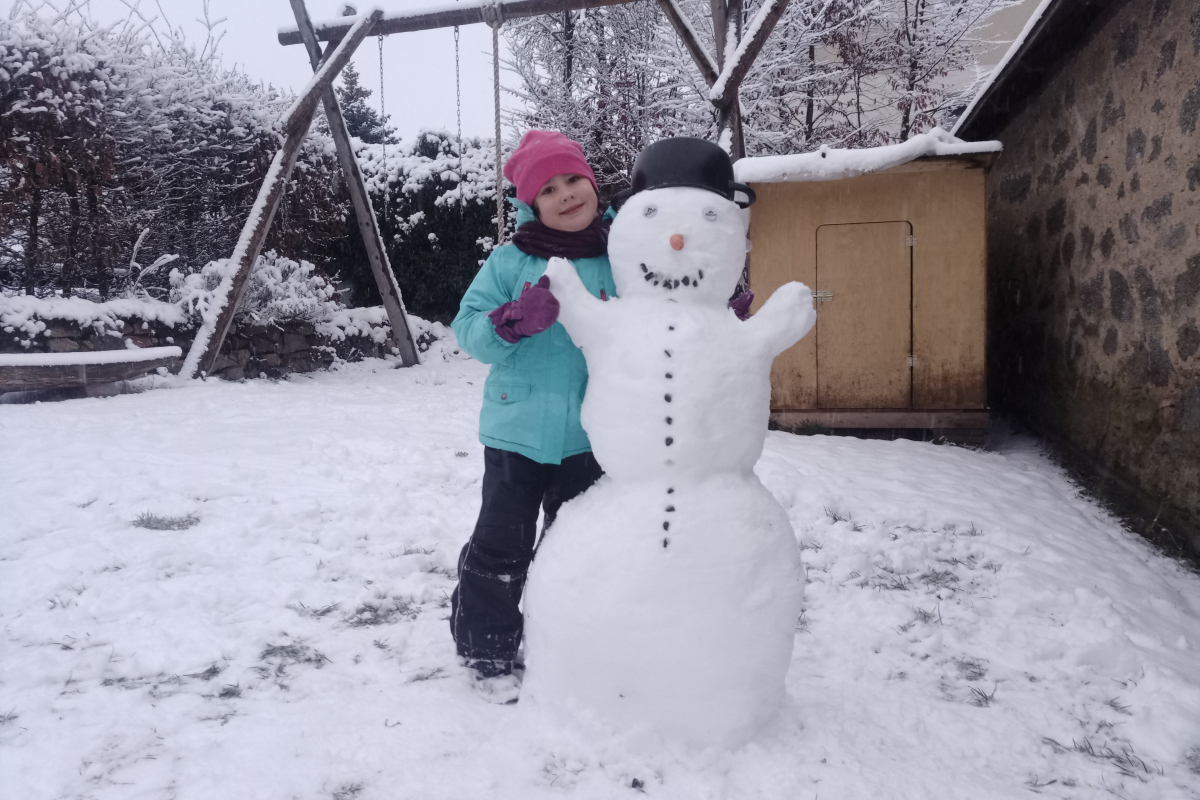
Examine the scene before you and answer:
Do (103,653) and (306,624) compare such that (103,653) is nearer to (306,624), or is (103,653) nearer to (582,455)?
(306,624)

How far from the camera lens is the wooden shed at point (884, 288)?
203 inches

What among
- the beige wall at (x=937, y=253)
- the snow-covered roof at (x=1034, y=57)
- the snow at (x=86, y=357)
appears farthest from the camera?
the snow at (x=86, y=357)

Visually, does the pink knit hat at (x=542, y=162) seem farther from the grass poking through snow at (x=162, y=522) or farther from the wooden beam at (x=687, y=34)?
the wooden beam at (x=687, y=34)

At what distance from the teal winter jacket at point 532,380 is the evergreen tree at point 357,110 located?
20.6 meters

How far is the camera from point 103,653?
2.23 metres

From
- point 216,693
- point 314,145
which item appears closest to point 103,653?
point 216,693

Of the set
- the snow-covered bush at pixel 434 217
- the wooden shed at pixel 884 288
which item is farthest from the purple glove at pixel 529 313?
the snow-covered bush at pixel 434 217

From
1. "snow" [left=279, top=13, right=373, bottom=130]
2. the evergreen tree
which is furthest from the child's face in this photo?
the evergreen tree

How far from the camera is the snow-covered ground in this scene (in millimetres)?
1747

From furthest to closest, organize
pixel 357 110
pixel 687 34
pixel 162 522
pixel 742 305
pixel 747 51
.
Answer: pixel 357 110, pixel 687 34, pixel 747 51, pixel 162 522, pixel 742 305

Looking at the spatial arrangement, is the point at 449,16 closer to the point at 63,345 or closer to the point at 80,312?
the point at 80,312

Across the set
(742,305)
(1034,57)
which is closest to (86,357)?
(742,305)

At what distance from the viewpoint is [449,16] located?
6.05 metres

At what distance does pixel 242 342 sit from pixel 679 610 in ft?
24.0
